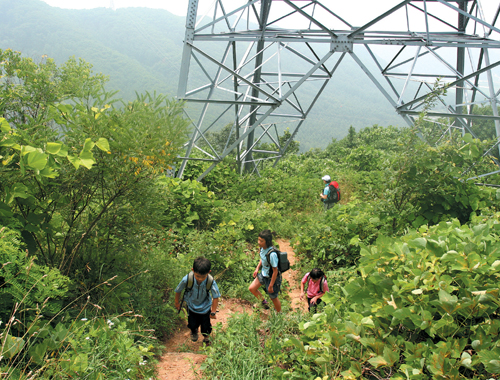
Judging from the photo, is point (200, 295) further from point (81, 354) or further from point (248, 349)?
point (81, 354)

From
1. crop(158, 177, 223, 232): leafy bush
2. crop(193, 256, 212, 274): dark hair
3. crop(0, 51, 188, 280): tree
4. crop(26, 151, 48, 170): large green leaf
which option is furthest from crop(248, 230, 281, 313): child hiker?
crop(26, 151, 48, 170): large green leaf

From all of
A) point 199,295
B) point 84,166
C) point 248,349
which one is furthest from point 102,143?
point 248,349

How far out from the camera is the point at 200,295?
143 inches

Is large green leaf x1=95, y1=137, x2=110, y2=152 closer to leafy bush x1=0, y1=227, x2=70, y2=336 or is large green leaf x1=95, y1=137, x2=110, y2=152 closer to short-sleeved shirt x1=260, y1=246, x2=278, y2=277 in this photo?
leafy bush x1=0, y1=227, x2=70, y2=336

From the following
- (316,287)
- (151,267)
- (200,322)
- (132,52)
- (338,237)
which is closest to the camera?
(200,322)

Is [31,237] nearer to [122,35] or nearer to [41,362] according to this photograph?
[41,362]

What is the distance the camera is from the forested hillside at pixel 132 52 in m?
122

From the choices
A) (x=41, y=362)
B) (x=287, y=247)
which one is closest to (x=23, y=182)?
(x=41, y=362)

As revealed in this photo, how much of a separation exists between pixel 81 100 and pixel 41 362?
7.47ft

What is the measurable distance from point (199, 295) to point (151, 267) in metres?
1.06

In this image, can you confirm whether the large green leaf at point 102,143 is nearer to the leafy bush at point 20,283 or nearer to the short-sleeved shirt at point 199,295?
the leafy bush at point 20,283

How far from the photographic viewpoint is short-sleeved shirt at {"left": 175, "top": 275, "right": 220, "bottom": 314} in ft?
11.9

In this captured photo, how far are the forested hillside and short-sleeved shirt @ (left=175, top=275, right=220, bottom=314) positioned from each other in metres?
95.6

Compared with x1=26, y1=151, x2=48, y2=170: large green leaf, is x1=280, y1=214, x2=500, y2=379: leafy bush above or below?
below
